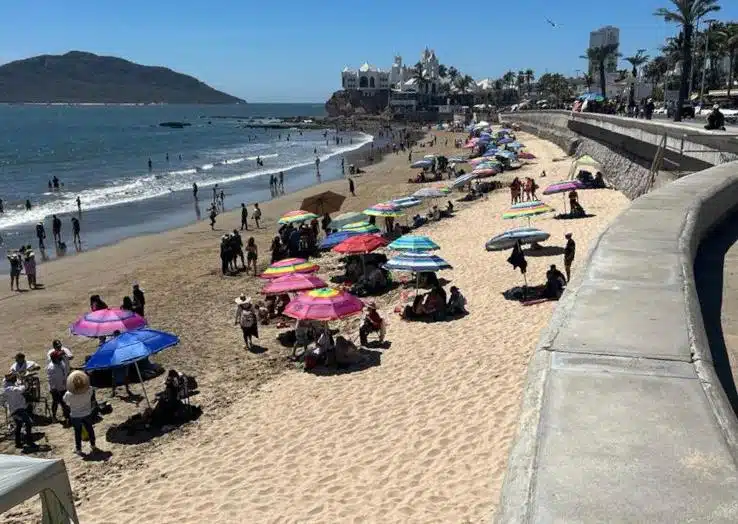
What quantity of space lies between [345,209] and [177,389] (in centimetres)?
2348

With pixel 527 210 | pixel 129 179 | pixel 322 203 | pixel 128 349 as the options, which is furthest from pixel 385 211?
pixel 129 179

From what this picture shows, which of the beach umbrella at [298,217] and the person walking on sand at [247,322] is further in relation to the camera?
the beach umbrella at [298,217]

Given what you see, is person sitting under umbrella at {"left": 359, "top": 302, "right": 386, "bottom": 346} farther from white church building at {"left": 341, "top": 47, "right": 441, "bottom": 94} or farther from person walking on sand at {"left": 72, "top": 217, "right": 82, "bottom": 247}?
white church building at {"left": 341, "top": 47, "right": 441, "bottom": 94}

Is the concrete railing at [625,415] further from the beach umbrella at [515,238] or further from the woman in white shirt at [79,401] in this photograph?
the beach umbrella at [515,238]

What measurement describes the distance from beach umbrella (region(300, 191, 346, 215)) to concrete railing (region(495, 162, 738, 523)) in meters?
17.9

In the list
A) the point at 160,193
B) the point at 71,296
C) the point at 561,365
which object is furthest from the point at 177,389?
the point at 160,193

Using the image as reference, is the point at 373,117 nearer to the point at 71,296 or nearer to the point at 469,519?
the point at 71,296

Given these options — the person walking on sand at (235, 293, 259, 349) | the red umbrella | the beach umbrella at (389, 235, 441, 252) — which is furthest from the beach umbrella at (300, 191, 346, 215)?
the person walking on sand at (235, 293, 259, 349)

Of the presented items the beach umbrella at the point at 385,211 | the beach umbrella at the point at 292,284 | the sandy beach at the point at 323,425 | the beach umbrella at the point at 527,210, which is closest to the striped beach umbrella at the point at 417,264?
the sandy beach at the point at 323,425

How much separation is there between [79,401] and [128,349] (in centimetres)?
120

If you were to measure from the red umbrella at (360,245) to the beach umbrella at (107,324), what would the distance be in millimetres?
5399

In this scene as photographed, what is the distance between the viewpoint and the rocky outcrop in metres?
167

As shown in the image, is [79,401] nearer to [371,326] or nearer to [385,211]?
[371,326]

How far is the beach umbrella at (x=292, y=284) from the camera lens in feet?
41.2
